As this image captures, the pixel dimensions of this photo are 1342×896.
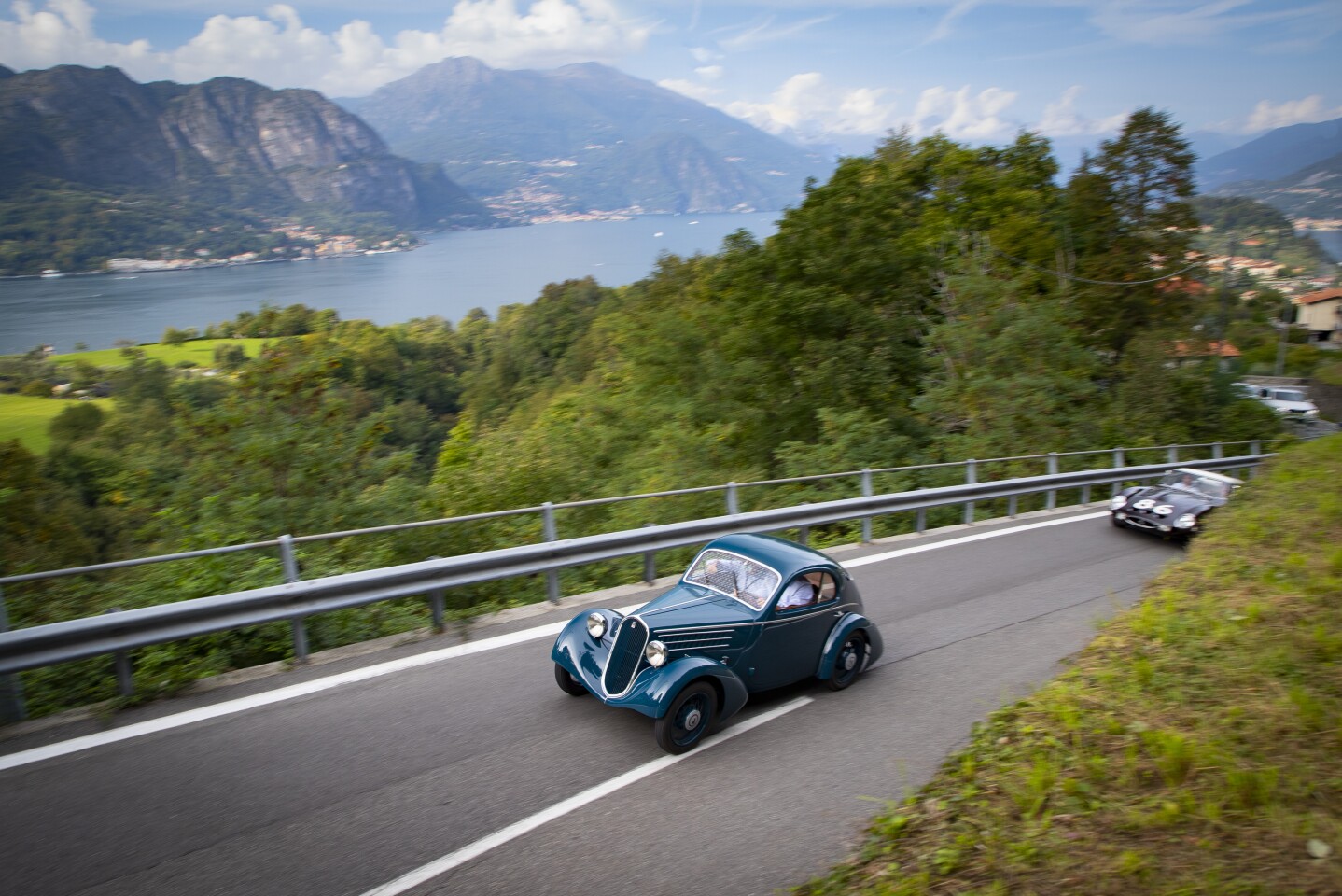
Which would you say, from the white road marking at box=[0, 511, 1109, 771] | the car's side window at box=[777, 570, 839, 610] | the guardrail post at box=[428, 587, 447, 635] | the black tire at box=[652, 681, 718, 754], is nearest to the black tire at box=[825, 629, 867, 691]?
the car's side window at box=[777, 570, 839, 610]

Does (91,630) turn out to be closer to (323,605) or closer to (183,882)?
(323,605)

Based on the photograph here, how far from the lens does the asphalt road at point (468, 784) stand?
436cm

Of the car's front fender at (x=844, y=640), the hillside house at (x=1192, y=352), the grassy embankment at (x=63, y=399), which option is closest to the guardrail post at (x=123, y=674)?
the car's front fender at (x=844, y=640)

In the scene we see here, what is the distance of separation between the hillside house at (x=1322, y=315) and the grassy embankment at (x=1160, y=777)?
111 m

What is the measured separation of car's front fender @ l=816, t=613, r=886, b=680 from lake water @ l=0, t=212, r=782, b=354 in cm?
1597

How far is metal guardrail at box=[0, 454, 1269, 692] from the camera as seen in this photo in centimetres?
582

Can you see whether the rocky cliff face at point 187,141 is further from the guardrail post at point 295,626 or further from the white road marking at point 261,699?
the white road marking at point 261,699

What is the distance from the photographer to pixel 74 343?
20.8 meters

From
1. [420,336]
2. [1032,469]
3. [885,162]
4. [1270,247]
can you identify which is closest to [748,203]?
[1270,247]

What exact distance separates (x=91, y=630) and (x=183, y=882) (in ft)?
8.52

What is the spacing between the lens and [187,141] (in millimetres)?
46344

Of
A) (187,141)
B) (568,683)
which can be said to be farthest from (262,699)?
(187,141)

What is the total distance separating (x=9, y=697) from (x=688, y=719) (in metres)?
4.62

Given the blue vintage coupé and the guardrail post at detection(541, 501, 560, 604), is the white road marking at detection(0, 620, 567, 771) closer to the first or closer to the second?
the guardrail post at detection(541, 501, 560, 604)
